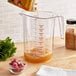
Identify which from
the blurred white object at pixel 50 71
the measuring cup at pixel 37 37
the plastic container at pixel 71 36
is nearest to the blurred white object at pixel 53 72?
the blurred white object at pixel 50 71

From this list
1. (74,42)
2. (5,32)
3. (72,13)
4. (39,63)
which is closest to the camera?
(39,63)

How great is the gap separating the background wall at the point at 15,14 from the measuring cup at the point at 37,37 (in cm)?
24

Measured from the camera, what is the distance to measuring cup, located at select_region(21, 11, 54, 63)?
124cm

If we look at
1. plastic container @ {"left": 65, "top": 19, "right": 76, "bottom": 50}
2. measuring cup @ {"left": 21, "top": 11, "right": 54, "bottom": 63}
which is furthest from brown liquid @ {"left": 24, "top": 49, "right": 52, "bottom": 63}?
plastic container @ {"left": 65, "top": 19, "right": 76, "bottom": 50}

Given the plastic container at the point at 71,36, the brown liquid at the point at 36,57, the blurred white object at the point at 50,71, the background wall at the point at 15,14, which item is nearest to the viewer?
the blurred white object at the point at 50,71

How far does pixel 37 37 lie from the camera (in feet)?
4.24

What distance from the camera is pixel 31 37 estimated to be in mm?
1309

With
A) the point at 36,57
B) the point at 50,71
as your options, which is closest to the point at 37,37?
the point at 36,57

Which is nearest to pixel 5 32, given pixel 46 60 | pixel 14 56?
pixel 14 56

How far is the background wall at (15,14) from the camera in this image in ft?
4.95

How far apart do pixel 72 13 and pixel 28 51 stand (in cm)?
58

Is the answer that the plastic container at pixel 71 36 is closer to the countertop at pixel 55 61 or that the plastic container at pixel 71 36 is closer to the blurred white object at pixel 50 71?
the countertop at pixel 55 61

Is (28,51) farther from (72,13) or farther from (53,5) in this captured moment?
(72,13)

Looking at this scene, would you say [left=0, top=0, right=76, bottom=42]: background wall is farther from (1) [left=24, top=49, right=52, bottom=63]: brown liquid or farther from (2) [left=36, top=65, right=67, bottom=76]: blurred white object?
(2) [left=36, top=65, right=67, bottom=76]: blurred white object
